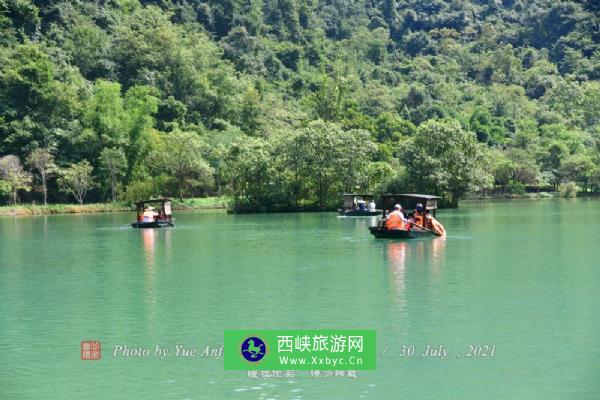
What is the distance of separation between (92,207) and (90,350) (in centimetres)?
6561

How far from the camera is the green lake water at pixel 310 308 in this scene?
1636 centimetres

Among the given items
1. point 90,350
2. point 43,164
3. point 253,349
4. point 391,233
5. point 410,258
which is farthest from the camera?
point 43,164

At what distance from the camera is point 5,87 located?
8994cm

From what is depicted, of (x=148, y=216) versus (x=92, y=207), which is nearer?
(x=148, y=216)

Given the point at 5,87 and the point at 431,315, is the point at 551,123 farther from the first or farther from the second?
the point at 431,315

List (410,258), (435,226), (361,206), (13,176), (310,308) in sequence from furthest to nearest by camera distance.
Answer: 1. (13,176)
2. (361,206)
3. (435,226)
4. (410,258)
5. (310,308)

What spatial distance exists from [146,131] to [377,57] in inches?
3713

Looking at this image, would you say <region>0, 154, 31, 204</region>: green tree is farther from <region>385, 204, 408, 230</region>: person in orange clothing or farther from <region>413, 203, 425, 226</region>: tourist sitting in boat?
<region>385, 204, 408, 230</region>: person in orange clothing

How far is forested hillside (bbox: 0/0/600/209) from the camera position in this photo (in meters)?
75.0

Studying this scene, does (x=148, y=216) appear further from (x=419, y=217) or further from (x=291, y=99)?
(x=291, y=99)

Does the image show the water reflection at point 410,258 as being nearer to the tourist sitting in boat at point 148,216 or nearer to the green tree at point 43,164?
the tourist sitting in boat at point 148,216

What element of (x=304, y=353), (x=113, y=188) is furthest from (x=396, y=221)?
(x=113, y=188)

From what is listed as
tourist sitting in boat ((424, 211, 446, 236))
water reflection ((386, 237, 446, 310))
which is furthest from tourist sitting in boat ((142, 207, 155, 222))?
water reflection ((386, 237, 446, 310))

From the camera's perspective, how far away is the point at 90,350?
18734 mm
